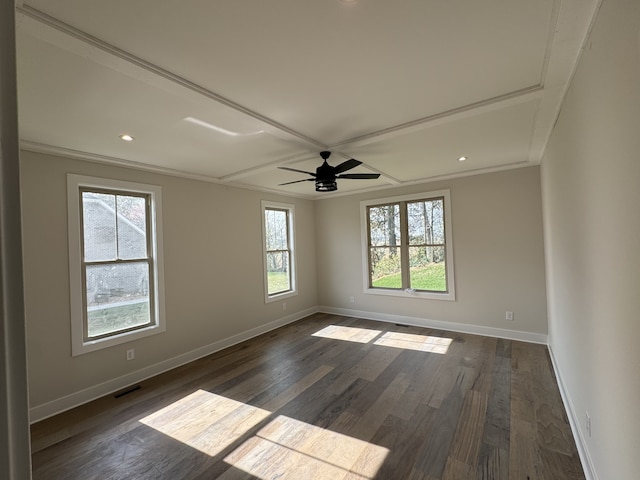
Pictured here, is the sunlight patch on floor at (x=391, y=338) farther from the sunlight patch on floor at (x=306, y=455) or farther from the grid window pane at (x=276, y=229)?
the sunlight patch on floor at (x=306, y=455)

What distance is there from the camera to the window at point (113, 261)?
3.15m

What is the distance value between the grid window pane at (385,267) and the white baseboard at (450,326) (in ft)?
1.87

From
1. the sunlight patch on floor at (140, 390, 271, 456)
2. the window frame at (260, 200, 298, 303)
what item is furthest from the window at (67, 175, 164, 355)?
the window frame at (260, 200, 298, 303)

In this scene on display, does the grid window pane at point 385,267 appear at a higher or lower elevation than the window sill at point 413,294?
higher

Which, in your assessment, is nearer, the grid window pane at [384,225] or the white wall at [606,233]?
the white wall at [606,233]

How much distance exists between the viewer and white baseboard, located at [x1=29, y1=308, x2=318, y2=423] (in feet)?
9.64

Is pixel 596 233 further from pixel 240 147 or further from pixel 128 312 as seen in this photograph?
pixel 128 312

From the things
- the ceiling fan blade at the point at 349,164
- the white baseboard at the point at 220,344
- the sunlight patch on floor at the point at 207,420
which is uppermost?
the ceiling fan blade at the point at 349,164

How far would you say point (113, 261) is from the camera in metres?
3.47

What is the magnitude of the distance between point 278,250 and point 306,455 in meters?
3.79

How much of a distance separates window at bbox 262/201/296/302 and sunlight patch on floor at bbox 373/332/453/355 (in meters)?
2.04

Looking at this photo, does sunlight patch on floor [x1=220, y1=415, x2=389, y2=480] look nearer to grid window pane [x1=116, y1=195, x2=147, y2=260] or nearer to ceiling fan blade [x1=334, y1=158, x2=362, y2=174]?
ceiling fan blade [x1=334, y1=158, x2=362, y2=174]

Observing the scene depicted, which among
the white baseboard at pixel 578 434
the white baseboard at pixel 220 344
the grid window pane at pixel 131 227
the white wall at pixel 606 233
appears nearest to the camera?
the white wall at pixel 606 233

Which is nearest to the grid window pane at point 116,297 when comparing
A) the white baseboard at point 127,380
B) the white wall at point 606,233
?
the white baseboard at point 127,380
